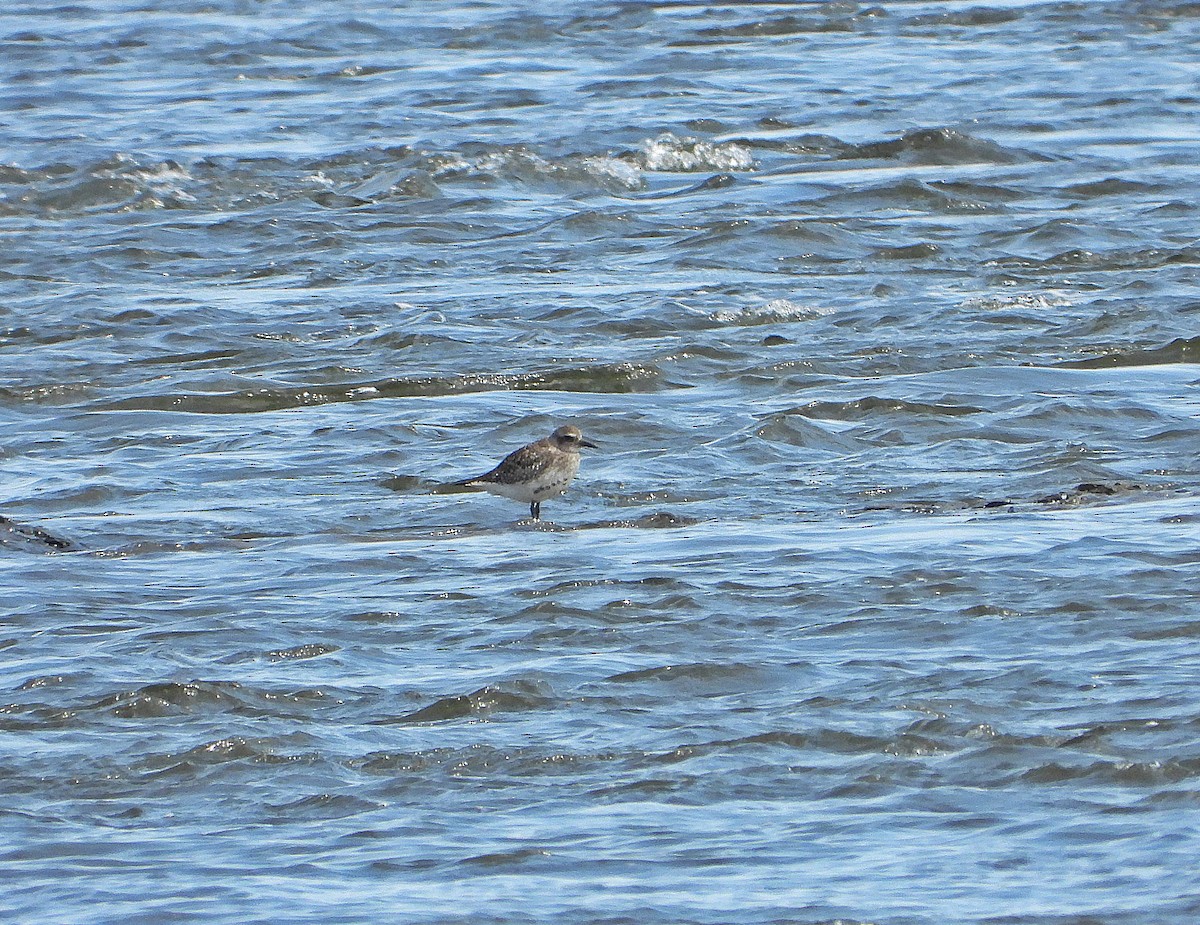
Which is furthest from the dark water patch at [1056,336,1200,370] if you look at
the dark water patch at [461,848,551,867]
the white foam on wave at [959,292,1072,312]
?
the dark water patch at [461,848,551,867]

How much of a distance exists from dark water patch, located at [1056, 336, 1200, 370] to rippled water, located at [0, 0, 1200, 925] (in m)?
0.07

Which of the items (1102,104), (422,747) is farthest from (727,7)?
(422,747)

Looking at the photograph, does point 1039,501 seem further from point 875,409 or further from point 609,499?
point 609,499

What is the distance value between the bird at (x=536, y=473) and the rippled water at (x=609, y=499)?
0.15 metres

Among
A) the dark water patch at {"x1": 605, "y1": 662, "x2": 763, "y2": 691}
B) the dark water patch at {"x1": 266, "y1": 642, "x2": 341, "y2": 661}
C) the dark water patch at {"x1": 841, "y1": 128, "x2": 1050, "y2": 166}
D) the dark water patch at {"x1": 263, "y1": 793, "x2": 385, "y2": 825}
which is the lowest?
the dark water patch at {"x1": 605, "y1": 662, "x2": 763, "y2": 691}

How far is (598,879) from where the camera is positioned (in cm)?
509

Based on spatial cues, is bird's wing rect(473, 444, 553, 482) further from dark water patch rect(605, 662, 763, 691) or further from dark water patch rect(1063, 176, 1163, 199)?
dark water patch rect(1063, 176, 1163, 199)

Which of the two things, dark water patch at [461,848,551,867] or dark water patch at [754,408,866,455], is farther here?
dark water patch at [754,408,866,455]

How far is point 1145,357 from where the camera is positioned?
1067cm

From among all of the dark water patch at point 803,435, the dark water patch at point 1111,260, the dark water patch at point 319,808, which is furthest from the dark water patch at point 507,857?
the dark water patch at point 1111,260

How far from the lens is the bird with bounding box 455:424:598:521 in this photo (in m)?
8.45

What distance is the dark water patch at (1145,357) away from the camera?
34.7ft

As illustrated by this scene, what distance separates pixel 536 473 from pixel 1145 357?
365 centimetres

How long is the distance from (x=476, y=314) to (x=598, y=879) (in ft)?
23.0
